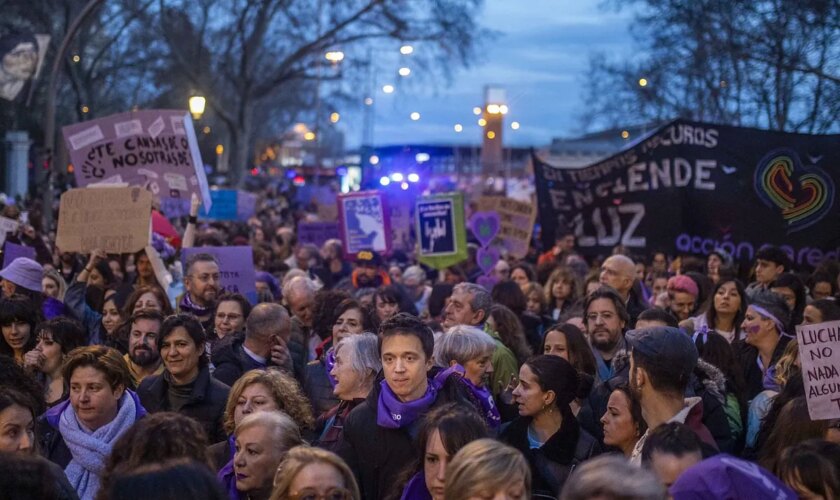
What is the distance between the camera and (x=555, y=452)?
227 inches

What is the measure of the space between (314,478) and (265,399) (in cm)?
155

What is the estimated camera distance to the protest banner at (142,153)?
1272cm

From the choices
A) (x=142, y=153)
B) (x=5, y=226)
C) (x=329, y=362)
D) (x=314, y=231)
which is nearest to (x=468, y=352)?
(x=329, y=362)

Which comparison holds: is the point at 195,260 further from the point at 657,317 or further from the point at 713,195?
the point at 713,195

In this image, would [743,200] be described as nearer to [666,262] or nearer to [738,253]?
[738,253]

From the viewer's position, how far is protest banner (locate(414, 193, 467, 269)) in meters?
14.3

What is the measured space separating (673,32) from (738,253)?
15112 mm

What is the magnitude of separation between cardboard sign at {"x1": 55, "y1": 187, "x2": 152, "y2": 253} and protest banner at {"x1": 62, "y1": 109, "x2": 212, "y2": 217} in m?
1.76

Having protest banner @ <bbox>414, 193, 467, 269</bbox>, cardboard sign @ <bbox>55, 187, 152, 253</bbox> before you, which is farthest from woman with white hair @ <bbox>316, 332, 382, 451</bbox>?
protest banner @ <bbox>414, 193, 467, 269</bbox>

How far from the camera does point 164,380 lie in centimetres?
665

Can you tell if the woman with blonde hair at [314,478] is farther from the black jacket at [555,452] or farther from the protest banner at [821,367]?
the protest banner at [821,367]

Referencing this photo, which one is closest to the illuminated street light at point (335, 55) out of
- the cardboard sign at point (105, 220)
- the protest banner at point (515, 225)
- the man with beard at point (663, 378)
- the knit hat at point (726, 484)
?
the protest banner at point (515, 225)

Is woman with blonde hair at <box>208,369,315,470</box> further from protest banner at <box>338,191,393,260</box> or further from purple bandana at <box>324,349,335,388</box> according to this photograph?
protest banner at <box>338,191,393,260</box>

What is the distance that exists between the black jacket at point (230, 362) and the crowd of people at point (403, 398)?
16mm
